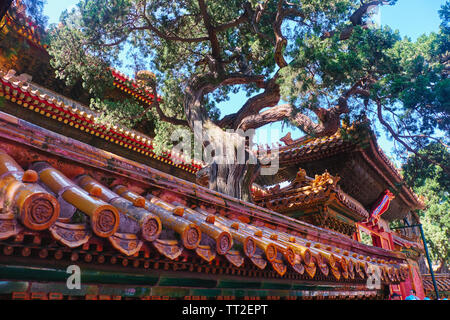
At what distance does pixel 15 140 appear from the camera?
203 cm

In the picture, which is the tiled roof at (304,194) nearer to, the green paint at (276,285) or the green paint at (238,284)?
the green paint at (276,285)

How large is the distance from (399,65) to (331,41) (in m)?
1.24

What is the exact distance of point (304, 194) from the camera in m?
6.07

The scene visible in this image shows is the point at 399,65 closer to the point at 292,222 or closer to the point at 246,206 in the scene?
the point at 292,222

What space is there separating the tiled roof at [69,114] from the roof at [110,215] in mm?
5321

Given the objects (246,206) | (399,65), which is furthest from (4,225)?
(399,65)

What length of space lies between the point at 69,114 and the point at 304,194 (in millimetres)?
5876

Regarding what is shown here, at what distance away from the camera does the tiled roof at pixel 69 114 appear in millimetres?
6605

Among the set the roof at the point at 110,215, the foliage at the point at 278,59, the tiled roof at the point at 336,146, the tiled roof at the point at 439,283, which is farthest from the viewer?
the tiled roof at the point at 439,283

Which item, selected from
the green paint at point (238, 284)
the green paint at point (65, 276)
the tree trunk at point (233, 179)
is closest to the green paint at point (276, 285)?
the green paint at point (238, 284)

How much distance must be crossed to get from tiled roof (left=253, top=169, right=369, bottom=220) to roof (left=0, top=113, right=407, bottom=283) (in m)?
2.55

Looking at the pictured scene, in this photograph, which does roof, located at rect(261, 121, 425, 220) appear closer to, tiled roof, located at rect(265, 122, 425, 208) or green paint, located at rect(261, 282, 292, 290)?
tiled roof, located at rect(265, 122, 425, 208)

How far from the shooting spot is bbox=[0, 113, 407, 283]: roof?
1.41 metres

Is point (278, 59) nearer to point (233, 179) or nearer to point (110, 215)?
point (233, 179)
